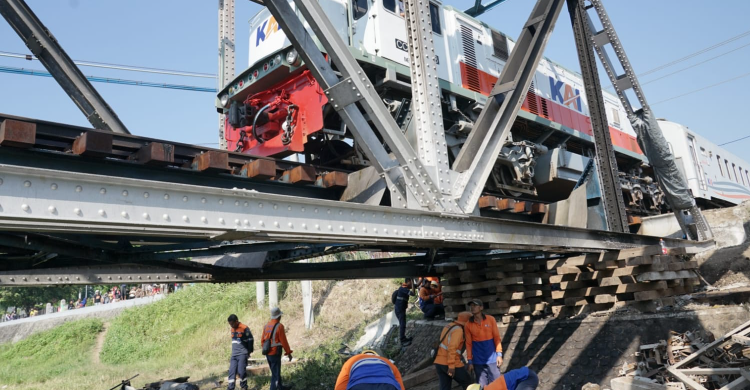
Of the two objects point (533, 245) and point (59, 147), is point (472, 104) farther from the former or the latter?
point (59, 147)

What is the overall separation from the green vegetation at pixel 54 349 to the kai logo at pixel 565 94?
63.3 ft

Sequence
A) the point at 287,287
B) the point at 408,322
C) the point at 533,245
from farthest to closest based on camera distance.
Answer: the point at 287,287, the point at 408,322, the point at 533,245

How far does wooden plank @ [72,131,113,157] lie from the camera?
3.73m

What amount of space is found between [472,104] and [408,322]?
16.5 ft

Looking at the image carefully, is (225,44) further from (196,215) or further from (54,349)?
(54,349)

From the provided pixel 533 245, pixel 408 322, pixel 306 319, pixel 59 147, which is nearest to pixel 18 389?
pixel 306 319

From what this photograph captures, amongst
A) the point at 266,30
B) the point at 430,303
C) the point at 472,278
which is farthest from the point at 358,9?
the point at 430,303

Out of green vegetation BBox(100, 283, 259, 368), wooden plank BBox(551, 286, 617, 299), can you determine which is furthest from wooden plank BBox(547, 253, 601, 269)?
green vegetation BBox(100, 283, 259, 368)

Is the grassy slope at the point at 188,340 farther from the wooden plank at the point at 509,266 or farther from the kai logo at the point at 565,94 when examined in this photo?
the kai logo at the point at 565,94

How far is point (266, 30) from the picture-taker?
8.84 meters

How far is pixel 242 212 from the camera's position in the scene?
3334 mm

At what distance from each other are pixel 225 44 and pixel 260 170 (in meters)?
4.61

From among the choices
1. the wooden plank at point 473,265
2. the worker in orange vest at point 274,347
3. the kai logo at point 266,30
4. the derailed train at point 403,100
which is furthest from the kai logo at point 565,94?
the worker in orange vest at point 274,347

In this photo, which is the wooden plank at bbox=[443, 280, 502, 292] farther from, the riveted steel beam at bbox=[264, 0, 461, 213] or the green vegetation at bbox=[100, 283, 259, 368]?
the green vegetation at bbox=[100, 283, 259, 368]
